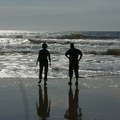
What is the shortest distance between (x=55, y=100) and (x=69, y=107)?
1.02 meters

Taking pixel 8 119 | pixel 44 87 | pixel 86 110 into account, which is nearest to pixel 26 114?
pixel 8 119

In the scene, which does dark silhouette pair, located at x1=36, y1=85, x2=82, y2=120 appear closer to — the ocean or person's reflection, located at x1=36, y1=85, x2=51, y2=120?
person's reflection, located at x1=36, y1=85, x2=51, y2=120

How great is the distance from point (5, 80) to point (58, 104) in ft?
17.5

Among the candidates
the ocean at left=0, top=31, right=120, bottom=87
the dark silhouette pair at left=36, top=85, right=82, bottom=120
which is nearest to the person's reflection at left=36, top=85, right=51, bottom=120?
the dark silhouette pair at left=36, top=85, right=82, bottom=120

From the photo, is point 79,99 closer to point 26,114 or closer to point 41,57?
point 26,114

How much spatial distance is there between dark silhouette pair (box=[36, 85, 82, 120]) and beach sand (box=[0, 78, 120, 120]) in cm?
5

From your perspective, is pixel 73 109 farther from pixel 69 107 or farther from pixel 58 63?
pixel 58 63

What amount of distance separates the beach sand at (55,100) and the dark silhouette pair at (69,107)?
0.05 metres

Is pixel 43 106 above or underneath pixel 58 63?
above

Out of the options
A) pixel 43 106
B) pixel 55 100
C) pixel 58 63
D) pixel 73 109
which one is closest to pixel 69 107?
pixel 73 109

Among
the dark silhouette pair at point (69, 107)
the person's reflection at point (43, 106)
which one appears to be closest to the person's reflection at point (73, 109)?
the dark silhouette pair at point (69, 107)

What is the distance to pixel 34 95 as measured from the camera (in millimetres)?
11445

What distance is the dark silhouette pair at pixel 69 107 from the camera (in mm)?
8477

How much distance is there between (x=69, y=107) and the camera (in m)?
9.64
